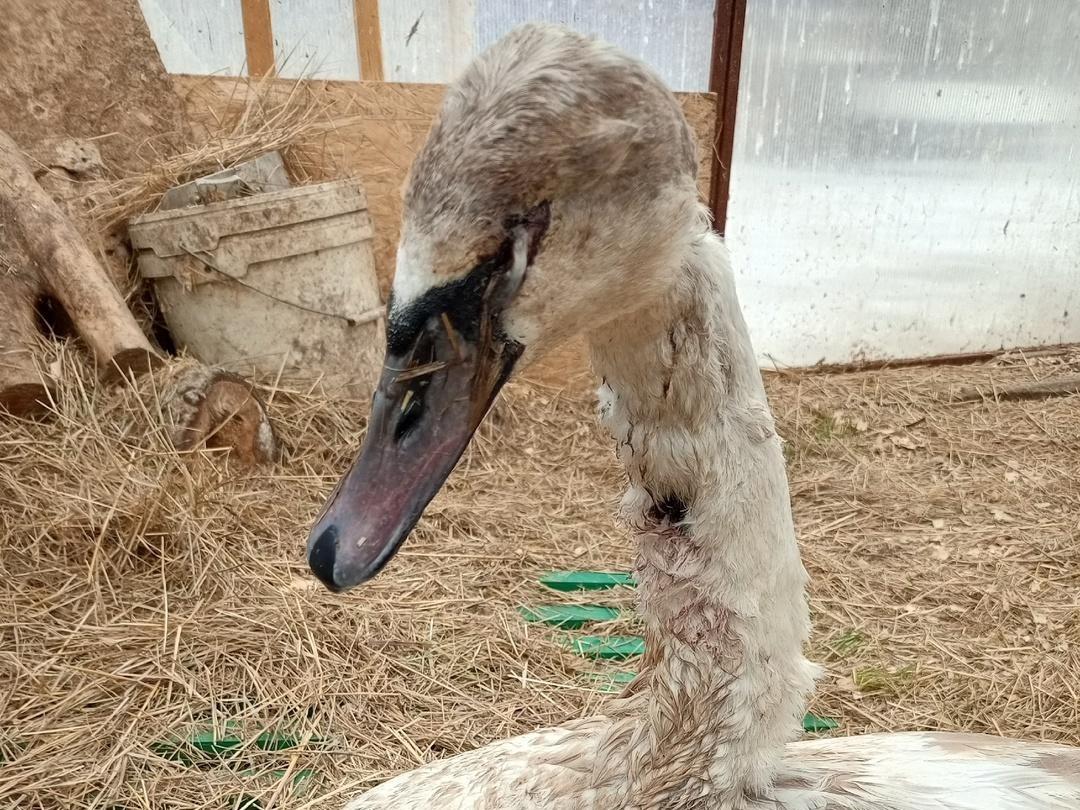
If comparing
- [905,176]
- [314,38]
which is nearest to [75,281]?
[314,38]

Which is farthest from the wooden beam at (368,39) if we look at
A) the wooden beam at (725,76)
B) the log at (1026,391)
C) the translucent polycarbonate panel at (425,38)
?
the log at (1026,391)

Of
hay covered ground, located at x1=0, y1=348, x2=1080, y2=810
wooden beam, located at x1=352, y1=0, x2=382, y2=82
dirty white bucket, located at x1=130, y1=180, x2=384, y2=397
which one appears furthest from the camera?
wooden beam, located at x1=352, y1=0, x2=382, y2=82

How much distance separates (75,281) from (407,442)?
2002 mm

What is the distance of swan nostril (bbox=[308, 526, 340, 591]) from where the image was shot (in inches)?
21.8

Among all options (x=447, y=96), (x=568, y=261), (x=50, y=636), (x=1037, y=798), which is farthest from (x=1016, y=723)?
(x=50, y=636)

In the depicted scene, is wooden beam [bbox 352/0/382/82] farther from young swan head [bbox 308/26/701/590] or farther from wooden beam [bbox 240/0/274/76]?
young swan head [bbox 308/26/701/590]

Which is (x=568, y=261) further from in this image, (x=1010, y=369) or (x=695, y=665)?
(x=1010, y=369)

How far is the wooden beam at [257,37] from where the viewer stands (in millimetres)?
2775

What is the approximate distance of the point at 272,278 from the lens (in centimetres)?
237

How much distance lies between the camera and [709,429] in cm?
73

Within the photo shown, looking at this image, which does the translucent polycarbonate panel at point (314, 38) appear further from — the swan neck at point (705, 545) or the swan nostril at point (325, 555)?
the swan nostril at point (325, 555)

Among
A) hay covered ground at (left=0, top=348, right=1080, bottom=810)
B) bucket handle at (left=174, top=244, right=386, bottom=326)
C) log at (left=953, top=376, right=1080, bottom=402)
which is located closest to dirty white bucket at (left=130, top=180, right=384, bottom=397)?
bucket handle at (left=174, top=244, right=386, bottom=326)

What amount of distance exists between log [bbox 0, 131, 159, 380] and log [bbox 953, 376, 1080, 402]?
3287mm

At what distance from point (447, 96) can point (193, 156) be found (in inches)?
91.3
